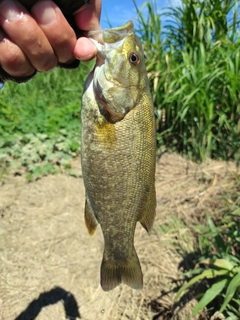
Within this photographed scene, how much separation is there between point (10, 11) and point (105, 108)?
1.75 feet

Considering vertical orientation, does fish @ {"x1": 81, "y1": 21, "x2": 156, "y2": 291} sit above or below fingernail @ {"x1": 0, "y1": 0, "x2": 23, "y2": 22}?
below

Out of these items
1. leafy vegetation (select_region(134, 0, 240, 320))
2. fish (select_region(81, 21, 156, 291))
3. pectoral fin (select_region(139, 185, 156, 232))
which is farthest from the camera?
leafy vegetation (select_region(134, 0, 240, 320))

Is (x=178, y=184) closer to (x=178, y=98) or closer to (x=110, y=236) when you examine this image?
(x=178, y=98)

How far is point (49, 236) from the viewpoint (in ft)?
13.2

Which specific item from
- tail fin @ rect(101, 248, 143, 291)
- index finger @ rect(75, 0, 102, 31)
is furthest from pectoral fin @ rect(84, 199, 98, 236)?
index finger @ rect(75, 0, 102, 31)

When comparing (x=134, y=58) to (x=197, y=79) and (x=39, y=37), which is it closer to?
(x=39, y=37)

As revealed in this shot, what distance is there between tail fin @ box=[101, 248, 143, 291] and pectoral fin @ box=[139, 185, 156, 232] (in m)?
0.23

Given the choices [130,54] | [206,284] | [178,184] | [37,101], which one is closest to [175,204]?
[178,184]

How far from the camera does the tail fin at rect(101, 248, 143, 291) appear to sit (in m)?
1.88

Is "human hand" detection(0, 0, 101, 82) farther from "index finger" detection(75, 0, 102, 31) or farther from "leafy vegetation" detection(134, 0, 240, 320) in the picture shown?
"leafy vegetation" detection(134, 0, 240, 320)

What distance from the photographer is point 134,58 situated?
1647mm

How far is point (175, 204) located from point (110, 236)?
229 centimetres

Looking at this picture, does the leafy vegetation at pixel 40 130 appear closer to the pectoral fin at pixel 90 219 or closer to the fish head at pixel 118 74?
the pectoral fin at pixel 90 219

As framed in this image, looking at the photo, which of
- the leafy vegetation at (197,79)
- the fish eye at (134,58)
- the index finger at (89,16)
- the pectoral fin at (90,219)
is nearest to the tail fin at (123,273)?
the pectoral fin at (90,219)
